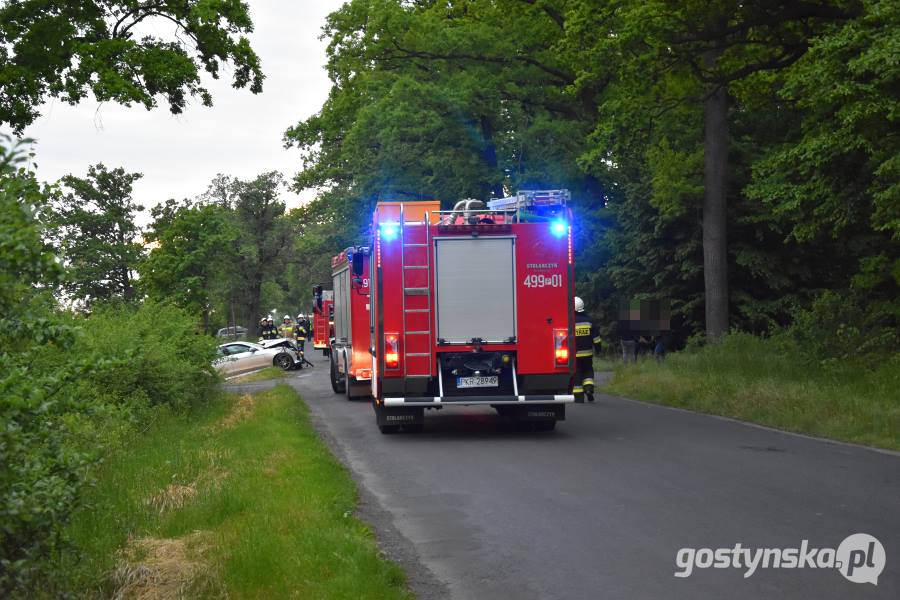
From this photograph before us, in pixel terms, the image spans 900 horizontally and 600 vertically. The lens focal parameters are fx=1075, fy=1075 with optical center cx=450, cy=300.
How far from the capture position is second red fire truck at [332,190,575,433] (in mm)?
14672

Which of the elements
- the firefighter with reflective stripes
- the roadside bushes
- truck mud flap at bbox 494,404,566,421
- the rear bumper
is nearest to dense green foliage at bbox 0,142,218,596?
the roadside bushes

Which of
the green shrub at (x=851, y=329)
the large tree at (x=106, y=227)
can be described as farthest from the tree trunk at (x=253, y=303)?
the green shrub at (x=851, y=329)

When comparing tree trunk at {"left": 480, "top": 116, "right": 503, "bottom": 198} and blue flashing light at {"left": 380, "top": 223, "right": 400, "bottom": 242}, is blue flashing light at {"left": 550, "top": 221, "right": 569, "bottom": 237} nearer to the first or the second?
blue flashing light at {"left": 380, "top": 223, "right": 400, "bottom": 242}

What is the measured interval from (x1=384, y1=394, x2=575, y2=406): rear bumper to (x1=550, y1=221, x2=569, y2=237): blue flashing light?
2253 millimetres

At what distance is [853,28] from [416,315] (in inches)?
292

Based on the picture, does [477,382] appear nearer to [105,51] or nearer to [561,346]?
[561,346]

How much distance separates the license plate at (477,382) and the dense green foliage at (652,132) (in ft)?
20.0

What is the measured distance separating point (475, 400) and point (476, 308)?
1.28 meters

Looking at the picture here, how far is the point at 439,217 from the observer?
15.4m

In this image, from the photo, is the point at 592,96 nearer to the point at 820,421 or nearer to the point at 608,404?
the point at 608,404

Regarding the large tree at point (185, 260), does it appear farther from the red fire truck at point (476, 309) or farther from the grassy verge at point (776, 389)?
the red fire truck at point (476, 309)

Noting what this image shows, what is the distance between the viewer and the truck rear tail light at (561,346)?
48.3 ft

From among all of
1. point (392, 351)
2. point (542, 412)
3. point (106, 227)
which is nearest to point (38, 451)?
point (392, 351)

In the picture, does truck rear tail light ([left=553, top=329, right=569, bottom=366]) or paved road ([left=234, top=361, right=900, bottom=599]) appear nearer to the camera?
paved road ([left=234, top=361, right=900, bottom=599])
